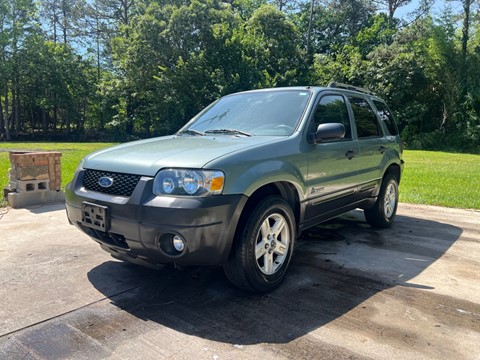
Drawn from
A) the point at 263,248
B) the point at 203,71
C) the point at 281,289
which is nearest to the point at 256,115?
the point at 263,248

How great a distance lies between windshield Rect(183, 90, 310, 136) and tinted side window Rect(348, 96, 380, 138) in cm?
99

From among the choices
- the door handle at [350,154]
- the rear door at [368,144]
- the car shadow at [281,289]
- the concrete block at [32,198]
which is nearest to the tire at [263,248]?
the car shadow at [281,289]

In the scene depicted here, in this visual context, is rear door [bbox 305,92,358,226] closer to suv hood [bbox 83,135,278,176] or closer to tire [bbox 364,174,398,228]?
suv hood [bbox 83,135,278,176]

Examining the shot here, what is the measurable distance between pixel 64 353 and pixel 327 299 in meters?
1.97

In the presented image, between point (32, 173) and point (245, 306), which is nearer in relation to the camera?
point (245, 306)

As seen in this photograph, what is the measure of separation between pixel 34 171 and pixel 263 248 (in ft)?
15.8

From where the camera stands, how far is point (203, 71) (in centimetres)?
2645

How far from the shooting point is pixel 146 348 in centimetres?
253

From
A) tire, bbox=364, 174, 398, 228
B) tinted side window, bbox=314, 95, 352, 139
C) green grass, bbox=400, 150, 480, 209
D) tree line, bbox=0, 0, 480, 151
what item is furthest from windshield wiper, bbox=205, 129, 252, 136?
tree line, bbox=0, 0, 480, 151

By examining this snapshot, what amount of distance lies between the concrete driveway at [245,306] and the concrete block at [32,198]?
6.04ft

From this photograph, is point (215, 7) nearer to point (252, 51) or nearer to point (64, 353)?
A: point (252, 51)

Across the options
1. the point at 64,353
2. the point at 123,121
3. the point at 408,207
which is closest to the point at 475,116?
the point at 408,207

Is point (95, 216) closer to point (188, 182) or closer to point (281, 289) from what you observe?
point (188, 182)

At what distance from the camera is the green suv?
113 inches
